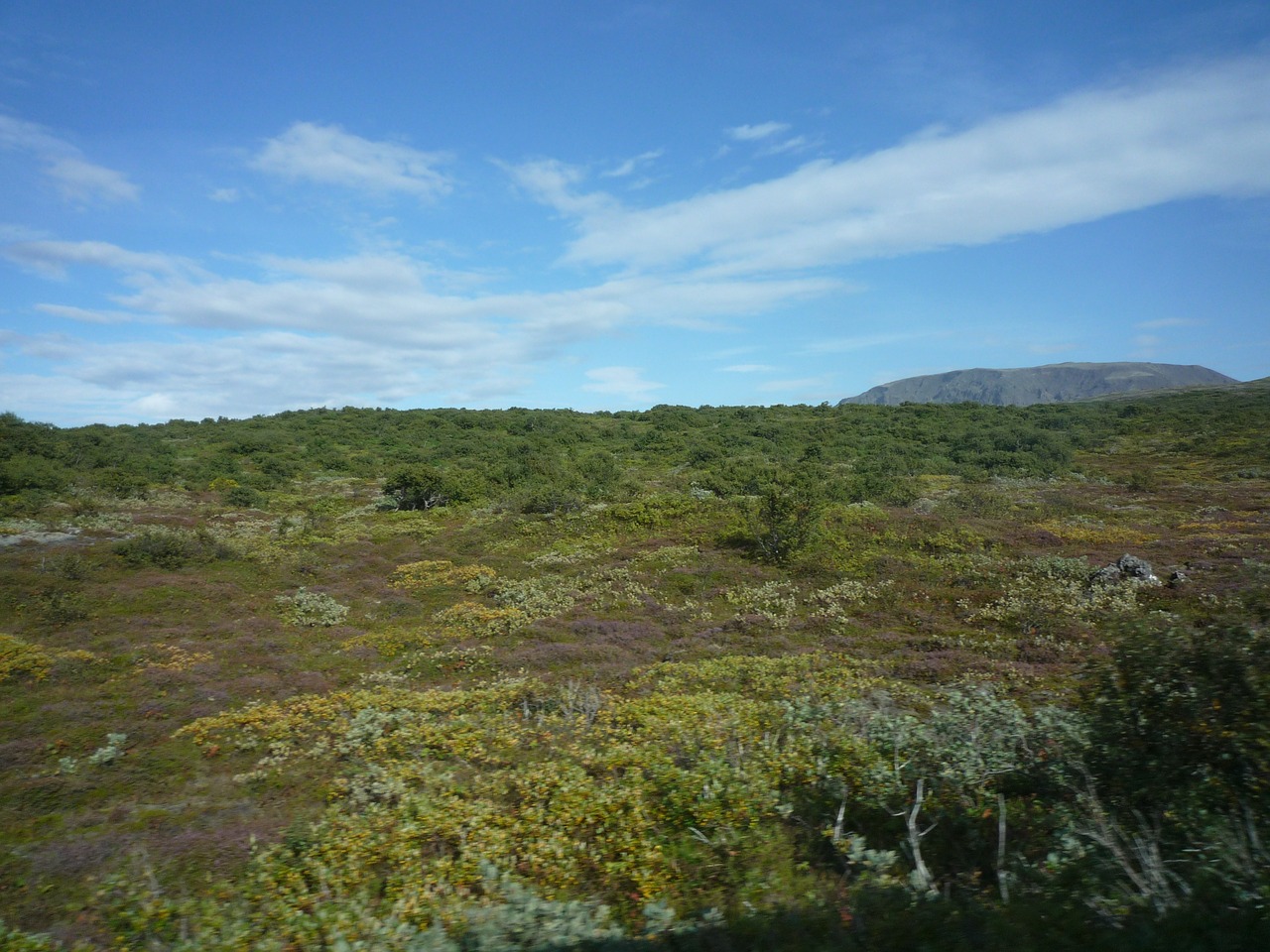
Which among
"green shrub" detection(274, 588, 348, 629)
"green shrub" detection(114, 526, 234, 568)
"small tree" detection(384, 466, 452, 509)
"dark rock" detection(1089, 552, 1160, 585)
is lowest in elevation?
"green shrub" detection(274, 588, 348, 629)

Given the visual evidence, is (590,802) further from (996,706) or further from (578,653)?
(578,653)

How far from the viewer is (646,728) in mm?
9234

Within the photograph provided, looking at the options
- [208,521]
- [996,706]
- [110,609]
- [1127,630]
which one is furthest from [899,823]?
[208,521]

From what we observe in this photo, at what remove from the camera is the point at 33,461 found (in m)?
35.1

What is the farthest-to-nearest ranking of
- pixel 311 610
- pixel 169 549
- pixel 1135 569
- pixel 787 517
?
pixel 169 549
pixel 787 517
pixel 311 610
pixel 1135 569

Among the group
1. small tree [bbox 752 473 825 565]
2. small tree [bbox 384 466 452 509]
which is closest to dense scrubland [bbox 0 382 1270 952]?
small tree [bbox 752 473 825 565]

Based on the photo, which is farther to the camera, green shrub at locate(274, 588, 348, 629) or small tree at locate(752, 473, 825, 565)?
small tree at locate(752, 473, 825, 565)

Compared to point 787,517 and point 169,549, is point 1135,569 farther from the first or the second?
point 169,549

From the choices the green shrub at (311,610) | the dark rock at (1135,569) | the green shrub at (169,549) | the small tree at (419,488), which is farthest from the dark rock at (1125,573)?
the small tree at (419,488)

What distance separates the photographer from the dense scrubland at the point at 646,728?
5.04 meters

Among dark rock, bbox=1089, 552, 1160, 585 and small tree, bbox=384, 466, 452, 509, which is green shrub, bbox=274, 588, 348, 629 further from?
dark rock, bbox=1089, 552, 1160, 585

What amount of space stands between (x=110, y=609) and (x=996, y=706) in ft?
69.5

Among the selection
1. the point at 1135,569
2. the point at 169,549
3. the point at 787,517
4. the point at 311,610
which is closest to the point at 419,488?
the point at 169,549

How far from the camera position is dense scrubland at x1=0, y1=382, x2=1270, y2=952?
504 cm
